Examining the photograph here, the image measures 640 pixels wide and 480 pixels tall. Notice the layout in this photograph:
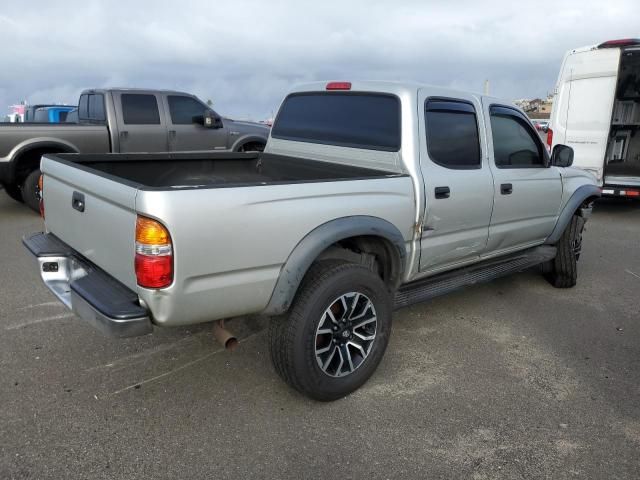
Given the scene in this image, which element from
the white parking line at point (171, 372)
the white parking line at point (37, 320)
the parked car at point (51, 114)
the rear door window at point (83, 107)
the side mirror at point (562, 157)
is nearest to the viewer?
the white parking line at point (171, 372)

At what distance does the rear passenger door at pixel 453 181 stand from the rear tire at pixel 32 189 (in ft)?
20.2

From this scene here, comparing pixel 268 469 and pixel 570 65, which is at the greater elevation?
pixel 570 65

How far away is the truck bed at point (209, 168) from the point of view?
3.75 metres

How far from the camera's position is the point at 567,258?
16.9 ft

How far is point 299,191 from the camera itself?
8.98 feet

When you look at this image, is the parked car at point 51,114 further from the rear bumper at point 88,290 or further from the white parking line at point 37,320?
the rear bumper at point 88,290

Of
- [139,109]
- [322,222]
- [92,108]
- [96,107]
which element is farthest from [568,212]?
[92,108]

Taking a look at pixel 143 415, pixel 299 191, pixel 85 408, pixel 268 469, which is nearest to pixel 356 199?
pixel 299 191

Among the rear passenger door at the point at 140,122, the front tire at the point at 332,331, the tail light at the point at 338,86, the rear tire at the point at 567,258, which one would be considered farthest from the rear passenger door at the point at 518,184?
the rear passenger door at the point at 140,122

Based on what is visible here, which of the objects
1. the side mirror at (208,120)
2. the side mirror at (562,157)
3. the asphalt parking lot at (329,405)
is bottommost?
the asphalt parking lot at (329,405)

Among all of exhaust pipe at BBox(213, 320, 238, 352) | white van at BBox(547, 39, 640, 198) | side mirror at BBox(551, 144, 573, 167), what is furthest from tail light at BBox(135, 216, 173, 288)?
white van at BBox(547, 39, 640, 198)

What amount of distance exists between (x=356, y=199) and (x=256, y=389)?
1.30m

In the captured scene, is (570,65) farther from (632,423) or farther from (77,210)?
(77,210)

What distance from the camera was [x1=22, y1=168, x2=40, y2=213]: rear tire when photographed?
24.8ft
